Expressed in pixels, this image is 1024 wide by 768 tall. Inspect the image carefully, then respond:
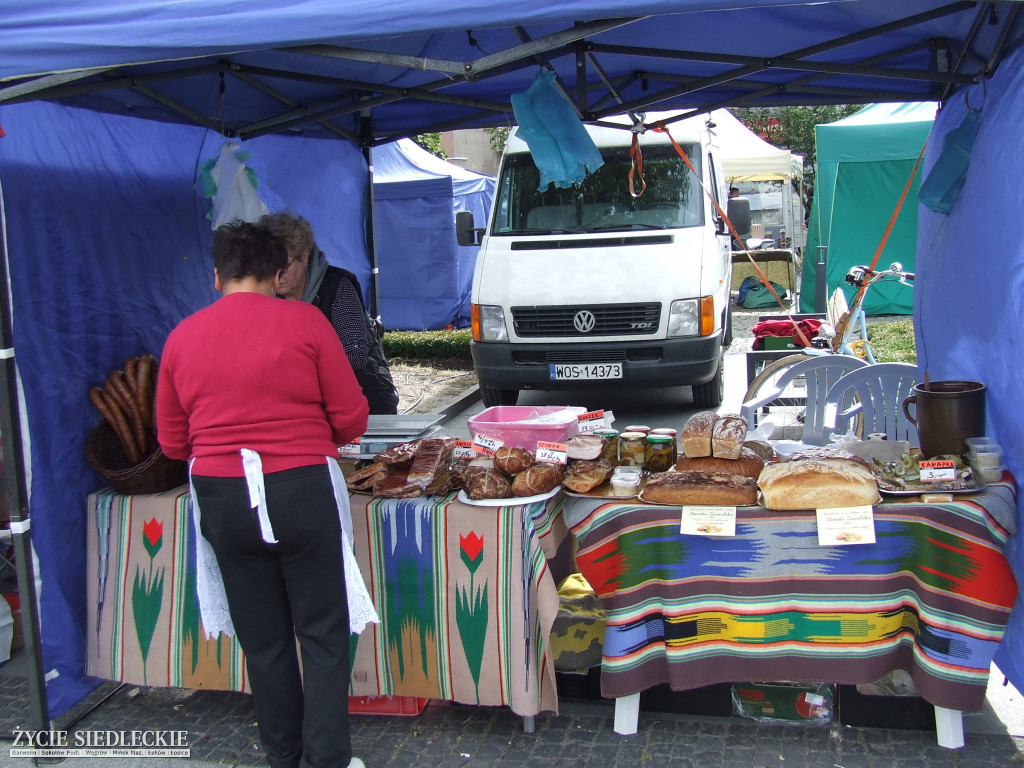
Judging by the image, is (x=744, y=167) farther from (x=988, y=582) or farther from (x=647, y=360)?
(x=988, y=582)

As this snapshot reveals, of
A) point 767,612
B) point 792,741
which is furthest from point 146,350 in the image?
point 792,741

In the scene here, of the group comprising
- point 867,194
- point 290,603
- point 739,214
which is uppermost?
point 867,194

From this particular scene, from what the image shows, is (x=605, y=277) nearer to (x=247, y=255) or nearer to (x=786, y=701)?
(x=786, y=701)

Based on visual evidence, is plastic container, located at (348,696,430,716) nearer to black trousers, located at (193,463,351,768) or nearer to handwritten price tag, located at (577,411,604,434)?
black trousers, located at (193,463,351,768)

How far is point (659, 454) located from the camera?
322 centimetres

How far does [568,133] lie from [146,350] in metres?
2.11

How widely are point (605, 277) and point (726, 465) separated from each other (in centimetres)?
411

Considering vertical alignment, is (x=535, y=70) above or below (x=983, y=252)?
above

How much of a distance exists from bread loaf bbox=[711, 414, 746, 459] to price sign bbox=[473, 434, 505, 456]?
781 mm

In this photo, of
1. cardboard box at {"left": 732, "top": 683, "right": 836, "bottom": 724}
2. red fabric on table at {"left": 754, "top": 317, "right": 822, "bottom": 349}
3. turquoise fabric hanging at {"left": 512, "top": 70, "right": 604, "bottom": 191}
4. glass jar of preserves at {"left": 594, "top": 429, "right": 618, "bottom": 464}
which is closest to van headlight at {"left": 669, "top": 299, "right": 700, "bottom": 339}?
red fabric on table at {"left": 754, "top": 317, "right": 822, "bottom": 349}

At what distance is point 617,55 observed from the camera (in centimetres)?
421

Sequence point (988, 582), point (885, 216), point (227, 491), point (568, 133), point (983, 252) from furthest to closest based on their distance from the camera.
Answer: point (885, 216) < point (568, 133) < point (983, 252) < point (988, 582) < point (227, 491)

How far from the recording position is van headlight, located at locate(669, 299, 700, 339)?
273 inches

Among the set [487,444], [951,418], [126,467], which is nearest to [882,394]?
[951,418]
